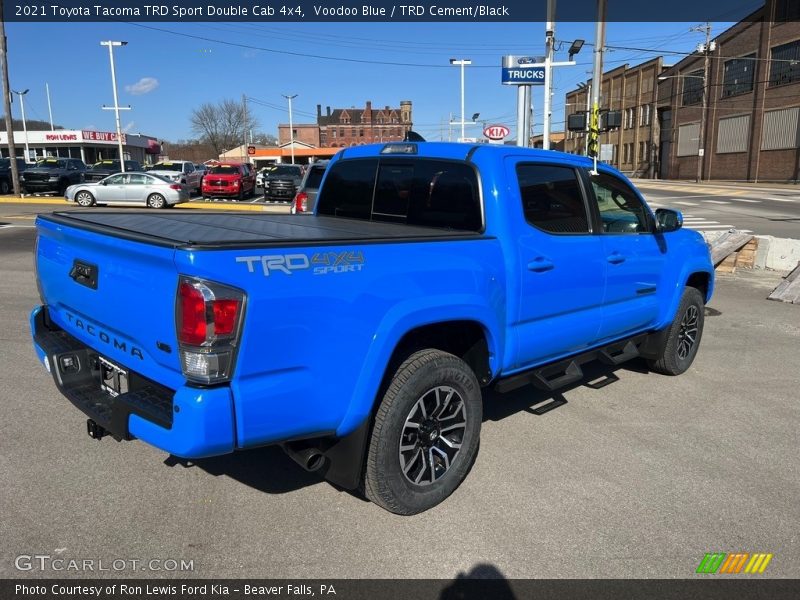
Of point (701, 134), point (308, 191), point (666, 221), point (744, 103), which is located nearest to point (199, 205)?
point (308, 191)

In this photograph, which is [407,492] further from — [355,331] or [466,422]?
[355,331]

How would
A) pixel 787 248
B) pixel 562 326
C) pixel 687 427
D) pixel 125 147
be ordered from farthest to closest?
pixel 125 147 → pixel 787 248 → pixel 687 427 → pixel 562 326

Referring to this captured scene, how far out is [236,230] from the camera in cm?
320

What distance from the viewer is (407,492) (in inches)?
125

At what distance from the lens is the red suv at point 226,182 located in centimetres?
2986

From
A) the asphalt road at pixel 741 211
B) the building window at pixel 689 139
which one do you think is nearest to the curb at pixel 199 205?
the asphalt road at pixel 741 211

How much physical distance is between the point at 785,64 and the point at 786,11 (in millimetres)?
3918

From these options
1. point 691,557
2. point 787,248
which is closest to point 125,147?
point 787,248

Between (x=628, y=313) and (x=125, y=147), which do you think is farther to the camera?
(x=125, y=147)

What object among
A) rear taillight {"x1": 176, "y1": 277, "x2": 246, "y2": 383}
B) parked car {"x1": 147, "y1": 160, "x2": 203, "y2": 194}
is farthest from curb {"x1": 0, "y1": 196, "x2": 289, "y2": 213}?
rear taillight {"x1": 176, "y1": 277, "x2": 246, "y2": 383}

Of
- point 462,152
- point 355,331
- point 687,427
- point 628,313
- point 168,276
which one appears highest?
point 462,152

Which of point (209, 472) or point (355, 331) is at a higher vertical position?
point (355, 331)

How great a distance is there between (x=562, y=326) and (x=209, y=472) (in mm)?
2402

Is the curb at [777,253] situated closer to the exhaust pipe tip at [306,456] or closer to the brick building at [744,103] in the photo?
the exhaust pipe tip at [306,456]
